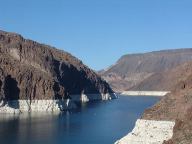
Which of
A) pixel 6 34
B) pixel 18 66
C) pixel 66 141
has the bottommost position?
pixel 66 141

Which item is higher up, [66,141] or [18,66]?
[18,66]

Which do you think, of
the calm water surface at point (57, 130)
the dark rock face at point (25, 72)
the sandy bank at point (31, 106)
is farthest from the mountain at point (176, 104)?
the dark rock face at point (25, 72)

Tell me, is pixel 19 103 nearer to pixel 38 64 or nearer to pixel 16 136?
pixel 38 64

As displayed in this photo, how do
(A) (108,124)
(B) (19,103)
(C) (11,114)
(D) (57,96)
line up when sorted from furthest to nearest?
(D) (57,96), (B) (19,103), (C) (11,114), (A) (108,124)

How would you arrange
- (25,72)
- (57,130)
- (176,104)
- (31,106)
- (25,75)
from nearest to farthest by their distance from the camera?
1. (176,104)
2. (57,130)
3. (31,106)
4. (25,75)
5. (25,72)

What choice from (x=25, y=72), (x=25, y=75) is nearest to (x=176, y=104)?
(x=25, y=75)

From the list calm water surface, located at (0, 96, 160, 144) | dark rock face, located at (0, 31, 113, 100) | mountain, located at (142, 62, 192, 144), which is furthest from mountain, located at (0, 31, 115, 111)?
mountain, located at (142, 62, 192, 144)

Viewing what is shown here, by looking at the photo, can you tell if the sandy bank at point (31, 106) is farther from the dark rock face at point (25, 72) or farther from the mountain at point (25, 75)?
the dark rock face at point (25, 72)

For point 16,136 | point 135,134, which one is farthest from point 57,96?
point 135,134

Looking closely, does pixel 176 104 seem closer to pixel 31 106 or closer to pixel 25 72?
pixel 31 106

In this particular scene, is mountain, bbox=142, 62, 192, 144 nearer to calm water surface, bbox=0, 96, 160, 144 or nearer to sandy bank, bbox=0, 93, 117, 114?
calm water surface, bbox=0, 96, 160, 144

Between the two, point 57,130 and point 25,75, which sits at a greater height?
point 25,75
